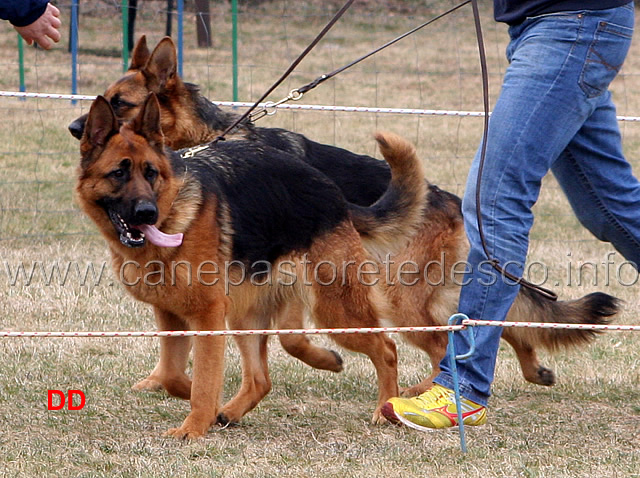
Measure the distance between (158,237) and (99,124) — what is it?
0.50 m

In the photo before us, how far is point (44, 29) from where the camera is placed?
362 cm

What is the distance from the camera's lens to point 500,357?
4.99 meters

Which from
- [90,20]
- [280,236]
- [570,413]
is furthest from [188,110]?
[90,20]

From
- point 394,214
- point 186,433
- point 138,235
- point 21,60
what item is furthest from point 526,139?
point 21,60

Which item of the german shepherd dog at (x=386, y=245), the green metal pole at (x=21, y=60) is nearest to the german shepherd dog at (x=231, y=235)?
the german shepherd dog at (x=386, y=245)

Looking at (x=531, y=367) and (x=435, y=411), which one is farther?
(x=531, y=367)

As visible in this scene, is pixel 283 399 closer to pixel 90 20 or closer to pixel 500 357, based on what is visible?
pixel 500 357

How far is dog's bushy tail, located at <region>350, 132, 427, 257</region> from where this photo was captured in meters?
4.14

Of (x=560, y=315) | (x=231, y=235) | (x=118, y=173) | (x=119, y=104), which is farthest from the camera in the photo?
(x=119, y=104)

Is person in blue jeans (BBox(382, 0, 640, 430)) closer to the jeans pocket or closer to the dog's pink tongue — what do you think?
the jeans pocket

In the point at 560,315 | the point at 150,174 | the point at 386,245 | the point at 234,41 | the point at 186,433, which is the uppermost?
the point at 234,41

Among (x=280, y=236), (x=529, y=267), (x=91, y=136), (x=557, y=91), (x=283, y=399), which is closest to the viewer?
(x=557, y=91)

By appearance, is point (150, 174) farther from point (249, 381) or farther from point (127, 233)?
point (249, 381)

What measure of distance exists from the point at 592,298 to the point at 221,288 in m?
1.74
